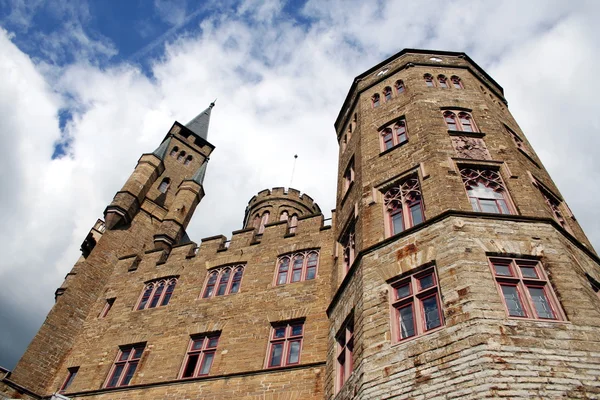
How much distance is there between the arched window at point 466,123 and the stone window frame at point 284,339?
7911 mm

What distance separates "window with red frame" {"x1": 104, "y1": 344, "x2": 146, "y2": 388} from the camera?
15.3m

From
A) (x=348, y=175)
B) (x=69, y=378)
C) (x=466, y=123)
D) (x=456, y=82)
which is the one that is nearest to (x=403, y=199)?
(x=466, y=123)

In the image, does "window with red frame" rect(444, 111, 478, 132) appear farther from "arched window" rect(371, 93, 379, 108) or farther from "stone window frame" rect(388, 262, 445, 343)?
"stone window frame" rect(388, 262, 445, 343)

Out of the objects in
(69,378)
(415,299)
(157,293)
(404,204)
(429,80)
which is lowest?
(415,299)

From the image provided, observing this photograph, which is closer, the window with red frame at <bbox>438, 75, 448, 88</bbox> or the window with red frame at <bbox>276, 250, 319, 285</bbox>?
the window with red frame at <bbox>276, 250, 319, 285</bbox>

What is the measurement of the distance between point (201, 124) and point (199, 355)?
28.7m

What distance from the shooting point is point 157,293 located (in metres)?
18.5

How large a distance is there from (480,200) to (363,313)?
13.9 feet

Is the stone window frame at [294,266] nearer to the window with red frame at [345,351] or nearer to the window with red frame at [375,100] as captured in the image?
the window with red frame at [345,351]

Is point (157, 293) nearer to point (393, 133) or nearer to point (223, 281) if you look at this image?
point (223, 281)

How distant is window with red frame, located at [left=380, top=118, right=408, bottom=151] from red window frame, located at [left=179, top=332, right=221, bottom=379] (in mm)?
8445

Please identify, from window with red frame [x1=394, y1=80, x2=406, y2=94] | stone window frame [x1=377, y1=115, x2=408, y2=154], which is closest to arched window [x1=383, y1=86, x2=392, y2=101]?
window with red frame [x1=394, y1=80, x2=406, y2=94]

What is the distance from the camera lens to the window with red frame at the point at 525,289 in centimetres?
825

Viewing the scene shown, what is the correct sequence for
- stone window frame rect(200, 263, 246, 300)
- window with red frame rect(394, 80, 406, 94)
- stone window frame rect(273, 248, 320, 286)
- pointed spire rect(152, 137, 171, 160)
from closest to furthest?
stone window frame rect(273, 248, 320, 286) < stone window frame rect(200, 263, 246, 300) < window with red frame rect(394, 80, 406, 94) < pointed spire rect(152, 137, 171, 160)
